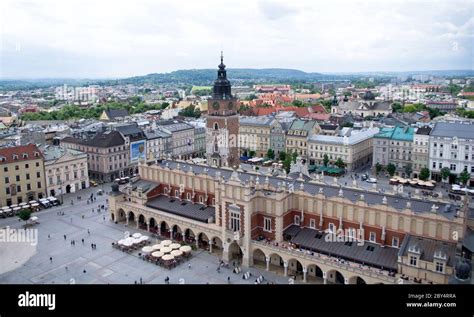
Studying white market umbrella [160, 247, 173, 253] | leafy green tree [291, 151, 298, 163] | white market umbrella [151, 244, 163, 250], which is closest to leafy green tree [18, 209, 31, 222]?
white market umbrella [151, 244, 163, 250]

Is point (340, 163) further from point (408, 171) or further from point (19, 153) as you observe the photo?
point (19, 153)

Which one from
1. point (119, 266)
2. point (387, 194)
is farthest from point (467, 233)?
point (119, 266)

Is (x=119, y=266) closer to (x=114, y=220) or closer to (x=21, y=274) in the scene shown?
(x=21, y=274)

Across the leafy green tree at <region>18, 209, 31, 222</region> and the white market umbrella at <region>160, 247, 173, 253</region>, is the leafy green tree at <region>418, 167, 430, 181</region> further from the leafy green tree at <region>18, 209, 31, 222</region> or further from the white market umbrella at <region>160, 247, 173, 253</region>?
the leafy green tree at <region>18, 209, 31, 222</region>

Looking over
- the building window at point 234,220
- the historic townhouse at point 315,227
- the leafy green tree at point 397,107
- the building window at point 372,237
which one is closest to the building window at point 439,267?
the historic townhouse at point 315,227

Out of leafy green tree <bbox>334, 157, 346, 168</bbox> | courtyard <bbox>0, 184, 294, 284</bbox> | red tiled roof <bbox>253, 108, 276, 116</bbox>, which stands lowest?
courtyard <bbox>0, 184, 294, 284</bbox>
